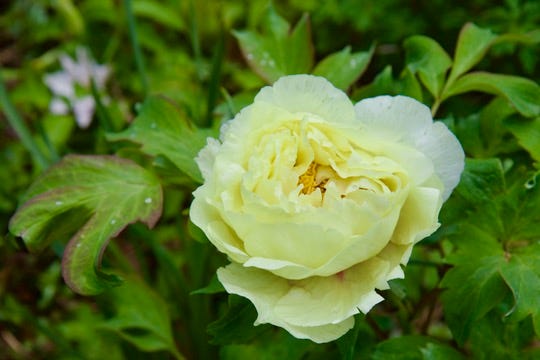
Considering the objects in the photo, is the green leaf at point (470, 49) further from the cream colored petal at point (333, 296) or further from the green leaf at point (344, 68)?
the cream colored petal at point (333, 296)

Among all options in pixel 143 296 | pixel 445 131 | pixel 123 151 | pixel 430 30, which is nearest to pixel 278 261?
pixel 445 131

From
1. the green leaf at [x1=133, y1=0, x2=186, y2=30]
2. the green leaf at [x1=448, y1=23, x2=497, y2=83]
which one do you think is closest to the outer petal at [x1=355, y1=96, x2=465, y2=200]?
the green leaf at [x1=448, y1=23, x2=497, y2=83]

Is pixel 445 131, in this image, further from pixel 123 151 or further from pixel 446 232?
pixel 123 151

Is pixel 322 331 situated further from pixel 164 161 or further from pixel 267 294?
pixel 164 161

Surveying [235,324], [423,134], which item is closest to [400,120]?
[423,134]

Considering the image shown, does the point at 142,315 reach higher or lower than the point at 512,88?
lower

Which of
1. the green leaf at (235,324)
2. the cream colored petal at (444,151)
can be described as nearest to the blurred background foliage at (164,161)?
the green leaf at (235,324)
